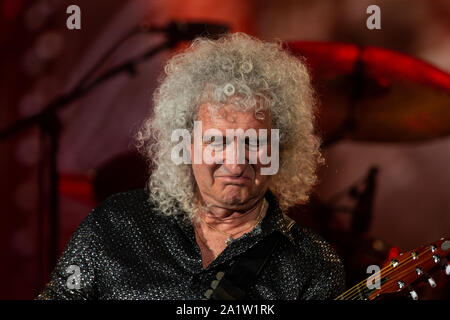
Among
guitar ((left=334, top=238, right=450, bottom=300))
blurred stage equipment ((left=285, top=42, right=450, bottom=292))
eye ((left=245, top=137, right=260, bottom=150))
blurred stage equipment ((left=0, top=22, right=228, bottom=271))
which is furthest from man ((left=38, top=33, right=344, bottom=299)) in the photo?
blurred stage equipment ((left=0, top=22, right=228, bottom=271))

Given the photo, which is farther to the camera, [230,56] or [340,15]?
[340,15]

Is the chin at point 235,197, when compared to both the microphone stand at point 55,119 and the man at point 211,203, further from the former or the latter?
the microphone stand at point 55,119

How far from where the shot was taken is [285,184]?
2.22 m

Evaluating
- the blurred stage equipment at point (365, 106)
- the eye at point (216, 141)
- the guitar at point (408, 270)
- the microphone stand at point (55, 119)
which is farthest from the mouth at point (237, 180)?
the microphone stand at point (55, 119)

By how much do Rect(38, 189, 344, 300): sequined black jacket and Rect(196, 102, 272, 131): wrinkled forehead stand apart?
33 cm

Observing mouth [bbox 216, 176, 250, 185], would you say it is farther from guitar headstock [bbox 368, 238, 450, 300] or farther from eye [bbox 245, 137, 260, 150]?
guitar headstock [bbox 368, 238, 450, 300]

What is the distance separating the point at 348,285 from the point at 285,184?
1059 mm

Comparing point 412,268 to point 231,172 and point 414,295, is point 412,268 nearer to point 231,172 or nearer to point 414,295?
point 414,295

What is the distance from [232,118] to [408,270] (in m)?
0.68

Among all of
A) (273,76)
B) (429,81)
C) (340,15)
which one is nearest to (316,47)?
(429,81)

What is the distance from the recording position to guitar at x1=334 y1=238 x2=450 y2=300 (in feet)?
5.48

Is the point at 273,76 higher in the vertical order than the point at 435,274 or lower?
higher
